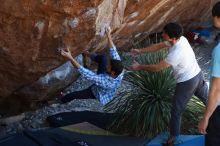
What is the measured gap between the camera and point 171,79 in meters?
7.67

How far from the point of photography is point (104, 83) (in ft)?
23.2

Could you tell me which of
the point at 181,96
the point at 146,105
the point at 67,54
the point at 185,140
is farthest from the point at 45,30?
the point at 185,140

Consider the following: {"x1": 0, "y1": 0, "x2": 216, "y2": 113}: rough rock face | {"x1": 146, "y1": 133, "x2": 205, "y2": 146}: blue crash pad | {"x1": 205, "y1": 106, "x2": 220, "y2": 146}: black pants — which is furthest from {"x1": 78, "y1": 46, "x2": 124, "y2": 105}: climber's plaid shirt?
{"x1": 205, "y1": 106, "x2": 220, "y2": 146}: black pants

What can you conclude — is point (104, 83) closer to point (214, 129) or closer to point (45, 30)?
point (45, 30)

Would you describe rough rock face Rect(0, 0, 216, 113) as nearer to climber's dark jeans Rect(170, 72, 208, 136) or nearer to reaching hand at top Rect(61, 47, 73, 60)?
reaching hand at top Rect(61, 47, 73, 60)

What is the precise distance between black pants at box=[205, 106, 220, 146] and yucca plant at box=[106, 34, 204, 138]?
2169mm

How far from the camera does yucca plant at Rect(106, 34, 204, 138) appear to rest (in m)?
7.34

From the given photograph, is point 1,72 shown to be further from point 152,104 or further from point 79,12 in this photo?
point 152,104

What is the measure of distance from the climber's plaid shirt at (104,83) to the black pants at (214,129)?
2.19 meters

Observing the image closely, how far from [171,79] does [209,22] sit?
6932mm

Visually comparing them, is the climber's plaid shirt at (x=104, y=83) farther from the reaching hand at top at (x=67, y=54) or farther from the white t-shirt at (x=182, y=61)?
the white t-shirt at (x=182, y=61)

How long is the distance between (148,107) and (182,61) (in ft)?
4.38

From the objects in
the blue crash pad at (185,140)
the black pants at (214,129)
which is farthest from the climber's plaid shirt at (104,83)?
the black pants at (214,129)

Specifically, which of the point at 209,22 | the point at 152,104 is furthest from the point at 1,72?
the point at 209,22
